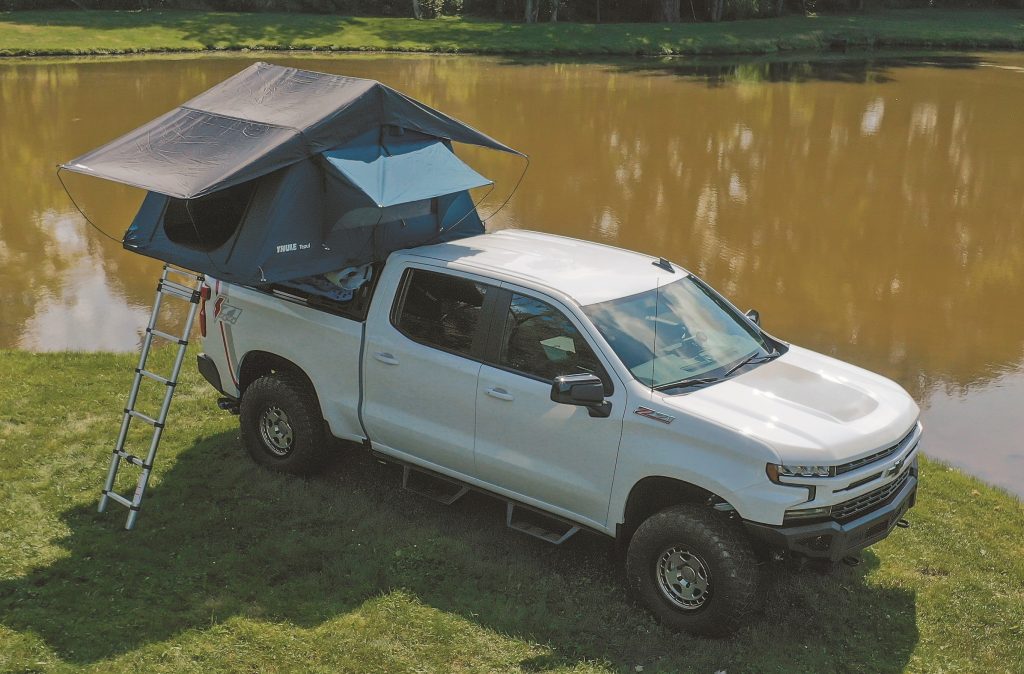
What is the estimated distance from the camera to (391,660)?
609 centimetres

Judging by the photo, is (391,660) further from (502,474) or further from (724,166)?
(724,166)

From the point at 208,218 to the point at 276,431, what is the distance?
65.2 inches

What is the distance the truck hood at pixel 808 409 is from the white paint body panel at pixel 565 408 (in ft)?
0.04

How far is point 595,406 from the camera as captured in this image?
636 centimetres

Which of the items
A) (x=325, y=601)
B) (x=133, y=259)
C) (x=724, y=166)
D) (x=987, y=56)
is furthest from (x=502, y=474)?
(x=987, y=56)

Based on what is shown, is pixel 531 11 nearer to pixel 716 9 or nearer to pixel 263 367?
pixel 716 9

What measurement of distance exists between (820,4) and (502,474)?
56.3m

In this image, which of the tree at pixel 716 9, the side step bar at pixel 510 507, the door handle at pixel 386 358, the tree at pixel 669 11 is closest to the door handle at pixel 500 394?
the side step bar at pixel 510 507

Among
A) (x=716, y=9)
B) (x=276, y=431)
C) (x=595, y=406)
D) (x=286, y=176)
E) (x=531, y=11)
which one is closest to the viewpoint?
(x=595, y=406)

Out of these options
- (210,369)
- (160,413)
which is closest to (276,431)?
(210,369)

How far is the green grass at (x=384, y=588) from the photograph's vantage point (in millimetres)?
6125

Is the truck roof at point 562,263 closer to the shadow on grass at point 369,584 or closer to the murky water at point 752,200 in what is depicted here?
the shadow on grass at point 369,584

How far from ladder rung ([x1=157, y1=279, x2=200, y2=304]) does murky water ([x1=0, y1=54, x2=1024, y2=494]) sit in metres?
4.43

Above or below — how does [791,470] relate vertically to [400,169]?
below
